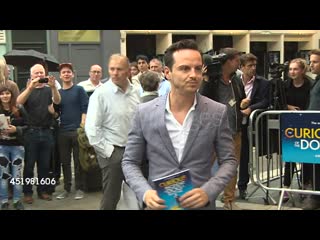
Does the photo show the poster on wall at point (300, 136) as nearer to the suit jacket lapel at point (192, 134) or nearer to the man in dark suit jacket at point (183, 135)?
the man in dark suit jacket at point (183, 135)

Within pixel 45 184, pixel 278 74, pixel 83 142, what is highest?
pixel 278 74

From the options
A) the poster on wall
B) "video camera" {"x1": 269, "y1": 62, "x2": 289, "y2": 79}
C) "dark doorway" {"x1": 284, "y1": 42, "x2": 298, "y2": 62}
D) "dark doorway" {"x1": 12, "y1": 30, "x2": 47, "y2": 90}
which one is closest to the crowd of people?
"video camera" {"x1": 269, "y1": 62, "x2": 289, "y2": 79}

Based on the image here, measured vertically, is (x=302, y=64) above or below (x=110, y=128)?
above

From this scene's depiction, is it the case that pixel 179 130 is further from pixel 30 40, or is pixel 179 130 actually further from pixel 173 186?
pixel 30 40

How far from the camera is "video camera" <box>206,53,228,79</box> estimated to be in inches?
219

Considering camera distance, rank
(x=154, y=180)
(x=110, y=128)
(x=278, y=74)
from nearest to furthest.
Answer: (x=154, y=180) → (x=110, y=128) → (x=278, y=74)

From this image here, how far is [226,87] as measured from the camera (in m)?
5.68

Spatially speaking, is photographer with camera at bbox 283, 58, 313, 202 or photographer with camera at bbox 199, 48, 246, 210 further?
photographer with camera at bbox 283, 58, 313, 202

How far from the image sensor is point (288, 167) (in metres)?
6.10

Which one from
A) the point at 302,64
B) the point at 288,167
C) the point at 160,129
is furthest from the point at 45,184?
the point at 160,129

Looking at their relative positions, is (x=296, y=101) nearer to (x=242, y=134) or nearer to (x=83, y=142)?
(x=242, y=134)

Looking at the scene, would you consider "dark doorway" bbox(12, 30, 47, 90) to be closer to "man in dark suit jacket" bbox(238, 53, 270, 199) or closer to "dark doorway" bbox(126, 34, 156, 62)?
"dark doorway" bbox(126, 34, 156, 62)

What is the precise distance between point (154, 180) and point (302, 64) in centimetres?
413

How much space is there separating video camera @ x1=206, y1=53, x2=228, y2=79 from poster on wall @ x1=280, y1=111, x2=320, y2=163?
3.07 ft
